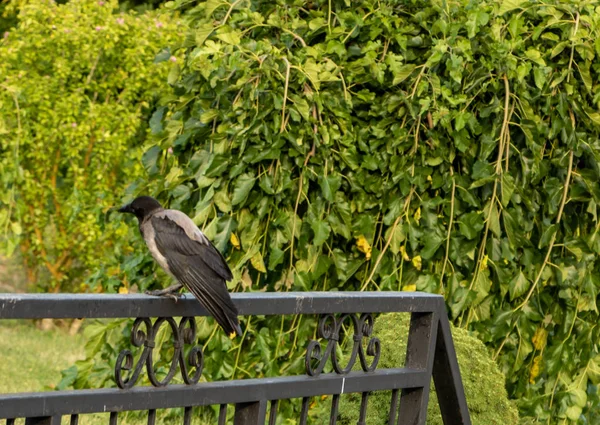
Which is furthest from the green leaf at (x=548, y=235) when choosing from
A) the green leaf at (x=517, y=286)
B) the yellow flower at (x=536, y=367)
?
the yellow flower at (x=536, y=367)

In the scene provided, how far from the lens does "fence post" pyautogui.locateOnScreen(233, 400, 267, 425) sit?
2.57 metres

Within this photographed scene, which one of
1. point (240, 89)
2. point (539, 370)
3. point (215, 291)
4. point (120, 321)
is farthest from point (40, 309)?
point (539, 370)

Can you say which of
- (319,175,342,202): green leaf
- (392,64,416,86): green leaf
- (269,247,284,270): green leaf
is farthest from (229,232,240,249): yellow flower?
(392,64,416,86): green leaf

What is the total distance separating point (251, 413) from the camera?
101 inches

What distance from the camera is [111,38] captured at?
1008 centimetres

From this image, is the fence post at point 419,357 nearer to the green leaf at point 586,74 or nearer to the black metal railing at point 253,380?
the black metal railing at point 253,380

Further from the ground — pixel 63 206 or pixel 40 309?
pixel 40 309

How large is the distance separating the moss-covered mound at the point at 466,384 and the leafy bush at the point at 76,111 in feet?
18.2

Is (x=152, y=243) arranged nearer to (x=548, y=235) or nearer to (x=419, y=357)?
(x=419, y=357)

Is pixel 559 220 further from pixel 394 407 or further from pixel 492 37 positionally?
pixel 394 407

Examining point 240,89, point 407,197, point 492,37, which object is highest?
point 492,37

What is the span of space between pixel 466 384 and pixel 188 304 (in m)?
2.06

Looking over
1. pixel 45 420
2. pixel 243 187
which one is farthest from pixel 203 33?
pixel 45 420

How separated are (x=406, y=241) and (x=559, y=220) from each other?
0.78 meters
